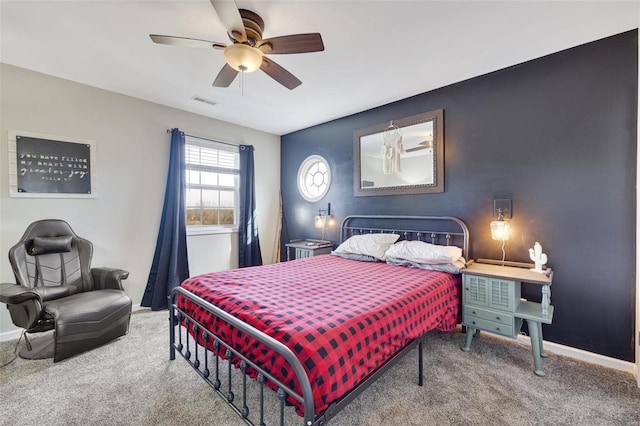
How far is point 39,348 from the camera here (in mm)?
2518

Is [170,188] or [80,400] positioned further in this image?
[170,188]

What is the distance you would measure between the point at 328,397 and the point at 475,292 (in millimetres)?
1836

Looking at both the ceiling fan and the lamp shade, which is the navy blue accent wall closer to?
the lamp shade

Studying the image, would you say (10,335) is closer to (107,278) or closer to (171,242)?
(107,278)

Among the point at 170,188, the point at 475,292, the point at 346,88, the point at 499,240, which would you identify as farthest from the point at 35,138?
the point at 499,240

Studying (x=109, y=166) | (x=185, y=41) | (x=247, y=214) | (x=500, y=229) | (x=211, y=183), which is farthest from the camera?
(x=247, y=214)

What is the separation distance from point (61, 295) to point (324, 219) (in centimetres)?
319

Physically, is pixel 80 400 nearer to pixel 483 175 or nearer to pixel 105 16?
pixel 105 16

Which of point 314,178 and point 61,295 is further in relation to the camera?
point 314,178

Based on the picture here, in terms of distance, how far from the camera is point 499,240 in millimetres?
2811

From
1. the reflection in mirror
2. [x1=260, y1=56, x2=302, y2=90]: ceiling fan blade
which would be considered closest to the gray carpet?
the reflection in mirror

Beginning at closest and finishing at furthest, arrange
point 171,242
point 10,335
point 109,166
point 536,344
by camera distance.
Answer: point 536,344 < point 10,335 < point 109,166 < point 171,242

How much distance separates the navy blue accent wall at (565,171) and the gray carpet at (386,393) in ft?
1.73

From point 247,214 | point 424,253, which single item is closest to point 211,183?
point 247,214
